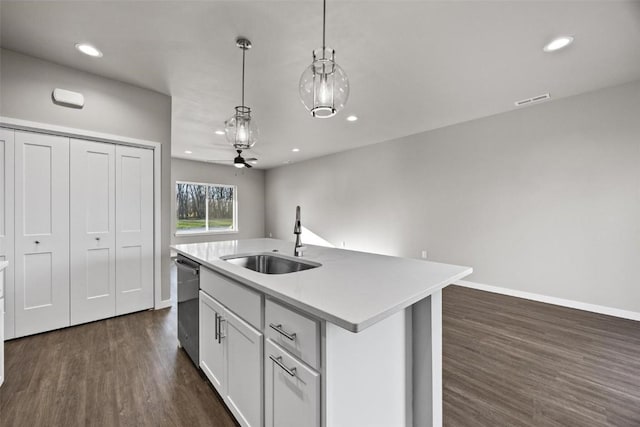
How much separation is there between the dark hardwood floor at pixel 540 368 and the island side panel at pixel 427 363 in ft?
1.18

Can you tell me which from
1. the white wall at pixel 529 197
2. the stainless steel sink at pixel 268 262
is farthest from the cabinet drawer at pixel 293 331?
the white wall at pixel 529 197

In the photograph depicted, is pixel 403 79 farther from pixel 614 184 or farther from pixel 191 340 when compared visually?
pixel 191 340

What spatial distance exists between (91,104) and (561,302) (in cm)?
605

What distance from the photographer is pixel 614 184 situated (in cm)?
312

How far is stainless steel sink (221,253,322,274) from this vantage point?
6.44 feet

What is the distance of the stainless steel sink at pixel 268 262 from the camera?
77.3 inches

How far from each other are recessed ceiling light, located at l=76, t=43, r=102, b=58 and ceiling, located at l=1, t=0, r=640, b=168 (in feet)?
0.23

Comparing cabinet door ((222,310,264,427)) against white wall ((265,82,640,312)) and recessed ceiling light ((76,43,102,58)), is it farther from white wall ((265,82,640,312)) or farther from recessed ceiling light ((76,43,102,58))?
white wall ((265,82,640,312))

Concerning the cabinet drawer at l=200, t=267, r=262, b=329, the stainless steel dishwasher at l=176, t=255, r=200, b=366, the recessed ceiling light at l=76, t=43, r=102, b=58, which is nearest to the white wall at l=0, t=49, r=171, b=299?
the recessed ceiling light at l=76, t=43, r=102, b=58

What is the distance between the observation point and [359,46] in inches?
93.8

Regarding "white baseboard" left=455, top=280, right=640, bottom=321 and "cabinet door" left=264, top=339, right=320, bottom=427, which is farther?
"white baseboard" left=455, top=280, right=640, bottom=321

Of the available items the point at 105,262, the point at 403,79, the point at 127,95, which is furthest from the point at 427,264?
the point at 127,95

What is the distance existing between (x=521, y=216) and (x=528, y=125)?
49.8 inches

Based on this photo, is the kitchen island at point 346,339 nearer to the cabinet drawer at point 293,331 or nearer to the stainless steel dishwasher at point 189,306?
the cabinet drawer at point 293,331
